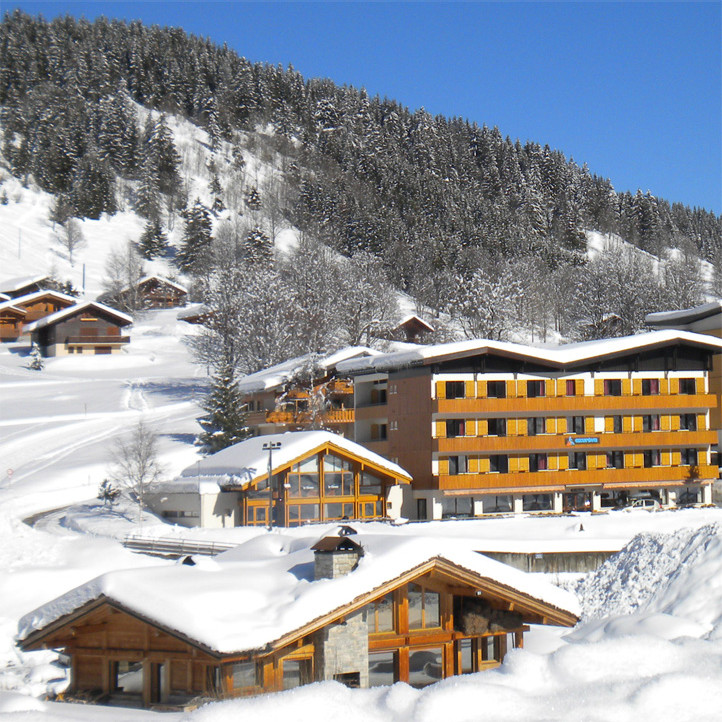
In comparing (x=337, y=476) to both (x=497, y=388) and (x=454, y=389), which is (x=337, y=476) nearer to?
(x=454, y=389)

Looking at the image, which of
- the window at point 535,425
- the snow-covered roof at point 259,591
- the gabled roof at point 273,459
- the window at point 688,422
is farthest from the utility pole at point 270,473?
the window at point 688,422

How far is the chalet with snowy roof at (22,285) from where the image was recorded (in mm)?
106125

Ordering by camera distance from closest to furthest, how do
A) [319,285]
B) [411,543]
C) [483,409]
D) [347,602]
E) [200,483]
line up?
[347,602] → [411,543] → [200,483] → [483,409] → [319,285]

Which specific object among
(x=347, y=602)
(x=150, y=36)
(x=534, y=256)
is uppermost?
(x=150, y=36)

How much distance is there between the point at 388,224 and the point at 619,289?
41086mm

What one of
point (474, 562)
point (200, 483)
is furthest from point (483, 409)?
point (474, 562)

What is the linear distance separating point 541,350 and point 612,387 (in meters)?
4.87

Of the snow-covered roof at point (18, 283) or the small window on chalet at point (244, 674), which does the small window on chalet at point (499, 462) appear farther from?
the snow-covered roof at point (18, 283)

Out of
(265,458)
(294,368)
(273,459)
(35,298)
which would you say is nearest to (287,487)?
(273,459)

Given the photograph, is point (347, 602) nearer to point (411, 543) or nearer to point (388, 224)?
point (411, 543)

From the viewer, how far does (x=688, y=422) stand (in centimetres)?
5559

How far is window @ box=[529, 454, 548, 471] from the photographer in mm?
52281

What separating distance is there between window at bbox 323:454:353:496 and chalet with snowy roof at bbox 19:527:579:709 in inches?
1101

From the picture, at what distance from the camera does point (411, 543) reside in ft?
55.4
